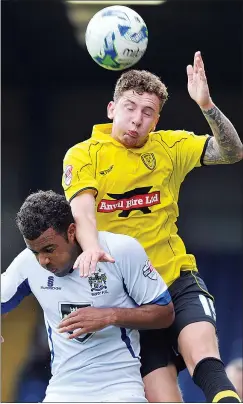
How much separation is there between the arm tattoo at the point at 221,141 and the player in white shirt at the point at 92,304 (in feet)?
3.07

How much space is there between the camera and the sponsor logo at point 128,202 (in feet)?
18.9

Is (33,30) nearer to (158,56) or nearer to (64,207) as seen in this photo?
(158,56)

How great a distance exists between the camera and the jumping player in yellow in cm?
558

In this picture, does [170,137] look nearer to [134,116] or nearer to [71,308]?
[134,116]

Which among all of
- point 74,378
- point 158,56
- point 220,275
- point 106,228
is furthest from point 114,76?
point 74,378

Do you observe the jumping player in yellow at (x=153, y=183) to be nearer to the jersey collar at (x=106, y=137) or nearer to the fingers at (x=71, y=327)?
the jersey collar at (x=106, y=137)

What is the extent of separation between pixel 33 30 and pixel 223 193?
9.72 feet

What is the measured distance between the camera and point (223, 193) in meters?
10.9

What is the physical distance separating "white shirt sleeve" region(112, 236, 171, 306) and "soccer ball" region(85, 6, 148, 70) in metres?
1.31

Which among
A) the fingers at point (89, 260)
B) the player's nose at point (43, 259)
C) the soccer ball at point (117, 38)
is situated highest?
the soccer ball at point (117, 38)

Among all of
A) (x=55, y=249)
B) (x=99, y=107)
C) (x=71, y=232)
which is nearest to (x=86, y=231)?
(x=71, y=232)

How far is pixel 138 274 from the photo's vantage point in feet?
17.4

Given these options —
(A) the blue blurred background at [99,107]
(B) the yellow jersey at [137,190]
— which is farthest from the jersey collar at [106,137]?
(A) the blue blurred background at [99,107]

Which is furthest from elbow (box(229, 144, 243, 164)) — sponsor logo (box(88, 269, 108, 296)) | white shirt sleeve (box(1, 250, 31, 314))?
white shirt sleeve (box(1, 250, 31, 314))
